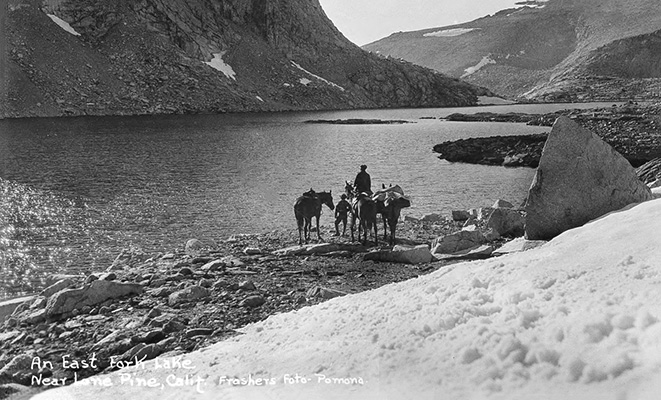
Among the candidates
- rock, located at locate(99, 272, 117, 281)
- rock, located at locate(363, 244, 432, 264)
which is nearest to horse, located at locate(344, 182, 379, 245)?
rock, located at locate(363, 244, 432, 264)

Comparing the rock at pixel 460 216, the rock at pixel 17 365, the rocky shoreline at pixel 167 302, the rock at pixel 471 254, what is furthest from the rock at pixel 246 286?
the rock at pixel 460 216

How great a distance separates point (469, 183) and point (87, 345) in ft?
109

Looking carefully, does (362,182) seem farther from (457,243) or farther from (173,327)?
(173,327)

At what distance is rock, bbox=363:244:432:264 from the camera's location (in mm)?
16109

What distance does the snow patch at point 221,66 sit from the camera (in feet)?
455

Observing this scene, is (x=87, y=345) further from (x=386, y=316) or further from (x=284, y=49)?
(x=284, y=49)

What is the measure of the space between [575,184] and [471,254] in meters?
4.03

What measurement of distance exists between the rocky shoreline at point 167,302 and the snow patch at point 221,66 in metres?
126

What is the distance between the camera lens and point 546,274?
301 inches

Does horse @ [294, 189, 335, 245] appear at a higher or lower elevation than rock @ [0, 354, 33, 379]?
higher

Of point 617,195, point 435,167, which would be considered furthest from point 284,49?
point 617,195

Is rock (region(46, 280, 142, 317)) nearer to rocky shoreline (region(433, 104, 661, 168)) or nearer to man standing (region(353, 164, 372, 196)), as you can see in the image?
man standing (region(353, 164, 372, 196))

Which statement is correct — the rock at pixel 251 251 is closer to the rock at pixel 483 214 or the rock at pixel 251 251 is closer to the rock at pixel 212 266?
the rock at pixel 212 266

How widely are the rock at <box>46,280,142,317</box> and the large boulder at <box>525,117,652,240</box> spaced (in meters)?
10.2
